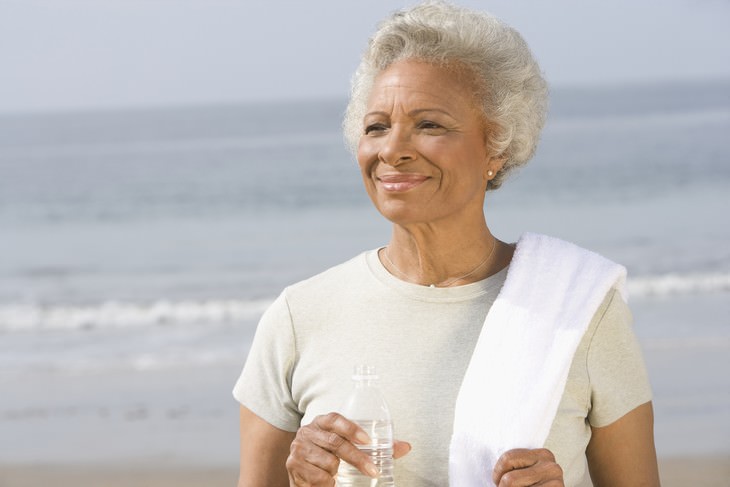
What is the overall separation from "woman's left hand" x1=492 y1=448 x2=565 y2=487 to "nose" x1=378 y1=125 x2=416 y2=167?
27.0 inches

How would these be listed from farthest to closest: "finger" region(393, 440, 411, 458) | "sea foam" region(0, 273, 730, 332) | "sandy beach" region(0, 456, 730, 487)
Answer: 1. "sea foam" region(0, 273, 730, 332)
2. "sandy beach" region(0, 456, 730, 487)
3. "finger" region(393, 440, 411, 458)

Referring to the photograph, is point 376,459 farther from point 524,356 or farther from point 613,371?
point 613,371

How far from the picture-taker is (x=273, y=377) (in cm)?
287

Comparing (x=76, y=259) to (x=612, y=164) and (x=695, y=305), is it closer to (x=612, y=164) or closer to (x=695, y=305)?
(x=695, y=305)

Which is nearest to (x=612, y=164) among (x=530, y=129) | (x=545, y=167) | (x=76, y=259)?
(x=545, y=167)

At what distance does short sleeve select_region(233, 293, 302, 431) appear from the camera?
286 centimetres

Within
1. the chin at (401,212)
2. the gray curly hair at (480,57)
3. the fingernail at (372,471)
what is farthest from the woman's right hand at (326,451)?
the gray curly hair at (480,57)

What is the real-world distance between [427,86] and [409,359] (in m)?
0.63

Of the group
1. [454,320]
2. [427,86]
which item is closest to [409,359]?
[454,320]

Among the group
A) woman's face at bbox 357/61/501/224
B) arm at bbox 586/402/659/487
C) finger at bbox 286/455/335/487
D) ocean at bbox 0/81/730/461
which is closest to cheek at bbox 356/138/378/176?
woman's face at bbox 357/61/501/224

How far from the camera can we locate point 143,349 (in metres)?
10.3

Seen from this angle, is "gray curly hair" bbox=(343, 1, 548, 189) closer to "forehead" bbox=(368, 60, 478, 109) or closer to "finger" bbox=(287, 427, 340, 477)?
"forehead" bbox=(368, 60, 478, 109)

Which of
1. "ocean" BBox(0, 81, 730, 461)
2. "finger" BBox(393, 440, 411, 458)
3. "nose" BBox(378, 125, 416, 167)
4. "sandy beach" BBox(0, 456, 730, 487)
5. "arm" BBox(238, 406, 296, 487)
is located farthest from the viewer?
"ocean" BBox(0, 81, 730, 461)

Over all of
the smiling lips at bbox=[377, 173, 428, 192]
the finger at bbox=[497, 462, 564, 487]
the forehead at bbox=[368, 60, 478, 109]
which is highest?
the forehead at bbox=[368, 60, 478, 109]
